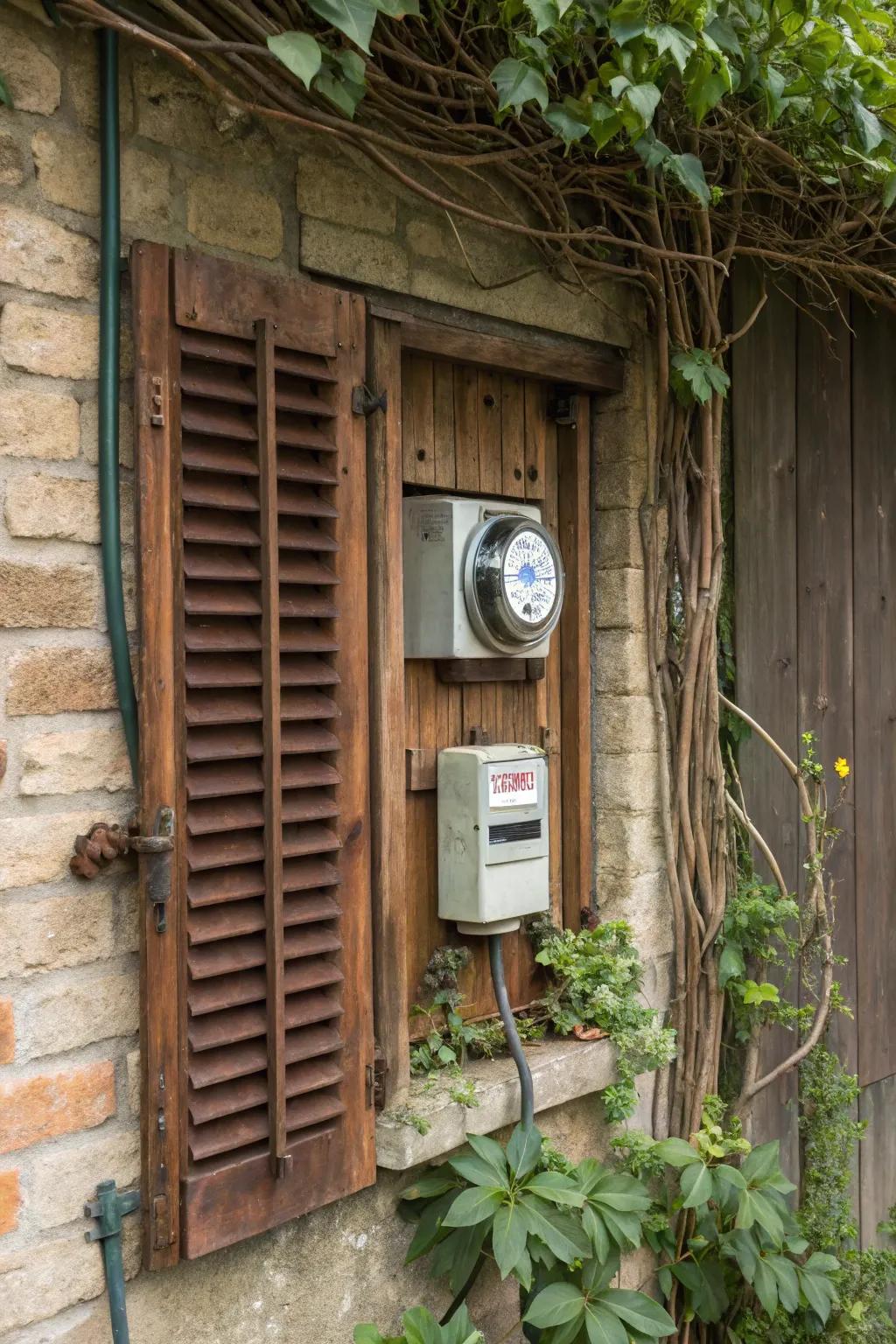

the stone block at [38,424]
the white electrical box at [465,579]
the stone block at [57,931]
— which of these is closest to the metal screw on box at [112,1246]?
the stone block at [57,931]

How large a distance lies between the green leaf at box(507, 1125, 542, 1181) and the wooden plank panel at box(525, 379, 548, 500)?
1478 mm

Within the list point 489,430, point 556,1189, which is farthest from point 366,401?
point 556,1189

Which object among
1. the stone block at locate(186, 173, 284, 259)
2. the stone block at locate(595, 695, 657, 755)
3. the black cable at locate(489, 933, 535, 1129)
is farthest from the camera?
the stone block at locate(595, 695, 657, 755)

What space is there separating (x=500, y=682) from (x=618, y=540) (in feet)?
1.61

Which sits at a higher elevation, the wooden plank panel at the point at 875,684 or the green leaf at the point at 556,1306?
the wooden plank panel at the point at 875,684

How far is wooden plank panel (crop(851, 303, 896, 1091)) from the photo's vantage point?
4.09 metres

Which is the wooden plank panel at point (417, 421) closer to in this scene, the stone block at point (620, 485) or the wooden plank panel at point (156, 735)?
the stone block at point (620, 485)

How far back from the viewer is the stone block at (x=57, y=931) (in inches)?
76.2

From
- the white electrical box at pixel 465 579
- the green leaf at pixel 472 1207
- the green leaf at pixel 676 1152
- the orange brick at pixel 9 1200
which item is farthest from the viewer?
the green leaf at pixel 676 1152

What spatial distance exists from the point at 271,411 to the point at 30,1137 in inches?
Result: 49.3

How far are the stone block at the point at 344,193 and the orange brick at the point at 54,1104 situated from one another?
1594 mm

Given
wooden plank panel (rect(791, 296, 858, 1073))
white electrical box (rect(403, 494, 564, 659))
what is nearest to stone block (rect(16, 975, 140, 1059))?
white electrical box (rect(403, 494, 564, 659))

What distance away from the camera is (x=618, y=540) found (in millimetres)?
3211

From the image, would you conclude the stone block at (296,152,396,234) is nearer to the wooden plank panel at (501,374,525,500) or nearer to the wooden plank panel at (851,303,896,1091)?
the wooden plank panel at (501,374,525,500)
